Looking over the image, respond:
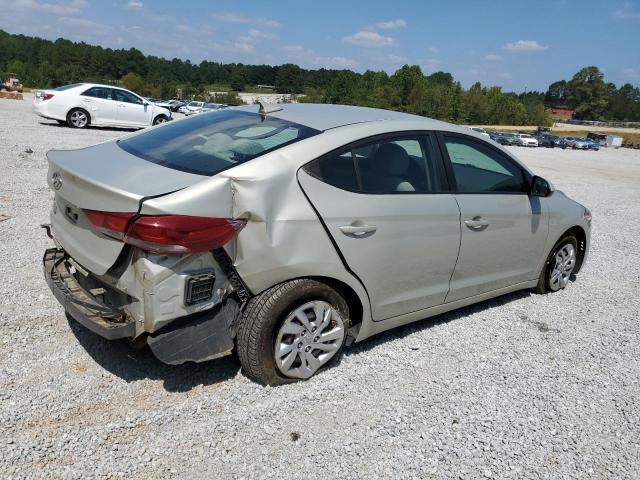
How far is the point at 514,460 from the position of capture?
281 centimetres

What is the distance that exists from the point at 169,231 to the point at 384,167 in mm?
1565

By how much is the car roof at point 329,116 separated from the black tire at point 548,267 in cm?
188

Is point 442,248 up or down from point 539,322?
up

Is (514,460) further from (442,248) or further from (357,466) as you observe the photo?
(442,248)

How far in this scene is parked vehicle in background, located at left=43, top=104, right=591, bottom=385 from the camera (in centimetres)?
269

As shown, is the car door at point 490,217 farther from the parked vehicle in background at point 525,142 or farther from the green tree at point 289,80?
the green tree at point 289,80

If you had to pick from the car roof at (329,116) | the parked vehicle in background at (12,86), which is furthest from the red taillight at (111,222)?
the parked vehicle in background at (12,86)

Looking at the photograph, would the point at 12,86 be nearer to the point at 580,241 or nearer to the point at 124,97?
the point at 124,97

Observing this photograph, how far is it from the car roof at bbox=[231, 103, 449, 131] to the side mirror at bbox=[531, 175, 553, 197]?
3.34 feet

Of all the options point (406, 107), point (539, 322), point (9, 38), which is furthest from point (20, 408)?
point (9, 38)

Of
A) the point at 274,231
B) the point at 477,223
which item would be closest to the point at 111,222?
the point at 274,231

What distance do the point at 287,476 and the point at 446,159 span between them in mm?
2416

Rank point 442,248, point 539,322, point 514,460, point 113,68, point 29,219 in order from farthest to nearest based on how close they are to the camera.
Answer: point 113,68 → point 29,219 → point 539,322 → point 442,248 → point 514,460

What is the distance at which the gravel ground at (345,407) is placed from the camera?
263cm
